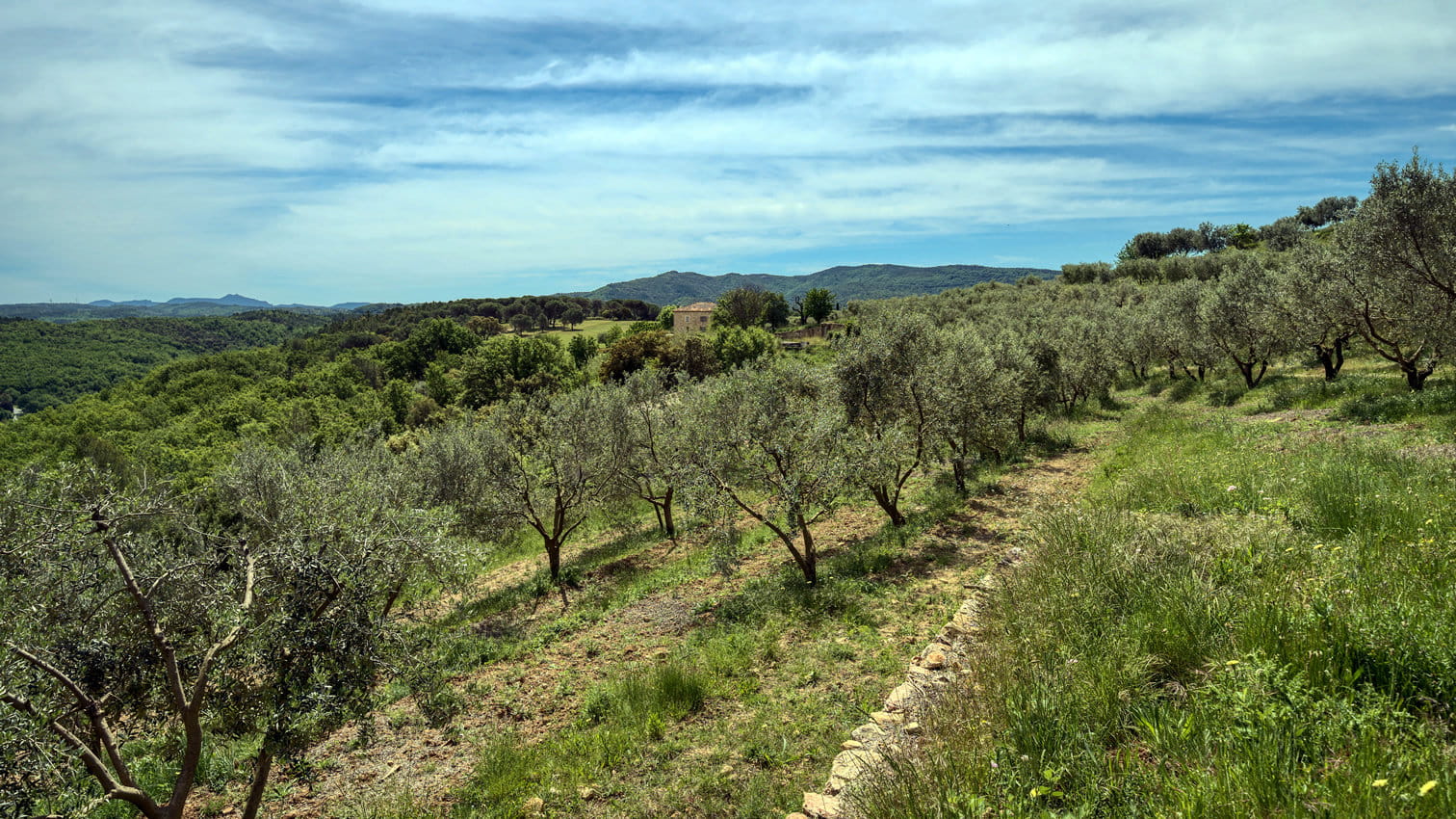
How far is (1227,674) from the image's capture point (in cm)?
496

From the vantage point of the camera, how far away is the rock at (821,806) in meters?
6.08

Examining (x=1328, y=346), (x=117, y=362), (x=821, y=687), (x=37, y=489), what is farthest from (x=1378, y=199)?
(x=117, y=362)

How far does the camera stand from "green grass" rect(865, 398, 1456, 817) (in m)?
3.94

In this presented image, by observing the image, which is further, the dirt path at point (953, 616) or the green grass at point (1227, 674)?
the dirt path at point (953, 616)

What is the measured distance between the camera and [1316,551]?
721cm

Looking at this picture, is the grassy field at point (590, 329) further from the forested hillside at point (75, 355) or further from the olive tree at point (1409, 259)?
the olive tree at point (1409, 259)

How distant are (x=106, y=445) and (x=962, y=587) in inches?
2931

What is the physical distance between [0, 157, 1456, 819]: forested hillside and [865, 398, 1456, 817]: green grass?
0.04 meters

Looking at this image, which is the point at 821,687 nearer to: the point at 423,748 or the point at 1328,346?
the point at 423,748

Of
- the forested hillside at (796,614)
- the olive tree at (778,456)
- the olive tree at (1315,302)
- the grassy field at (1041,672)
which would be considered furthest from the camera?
the olive tree at (1315,302)

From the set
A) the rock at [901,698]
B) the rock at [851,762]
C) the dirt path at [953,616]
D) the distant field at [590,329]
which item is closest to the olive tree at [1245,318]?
the dirt path at [953,616]

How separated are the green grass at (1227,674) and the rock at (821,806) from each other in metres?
0.98

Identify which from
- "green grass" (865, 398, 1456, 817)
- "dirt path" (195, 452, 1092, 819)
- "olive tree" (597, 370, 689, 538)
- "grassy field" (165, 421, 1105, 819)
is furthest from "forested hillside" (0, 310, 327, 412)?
"green grass" (865, 398, 1456, 817)

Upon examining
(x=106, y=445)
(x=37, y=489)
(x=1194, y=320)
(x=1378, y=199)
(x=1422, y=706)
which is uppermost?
(x=1378, y=199)
